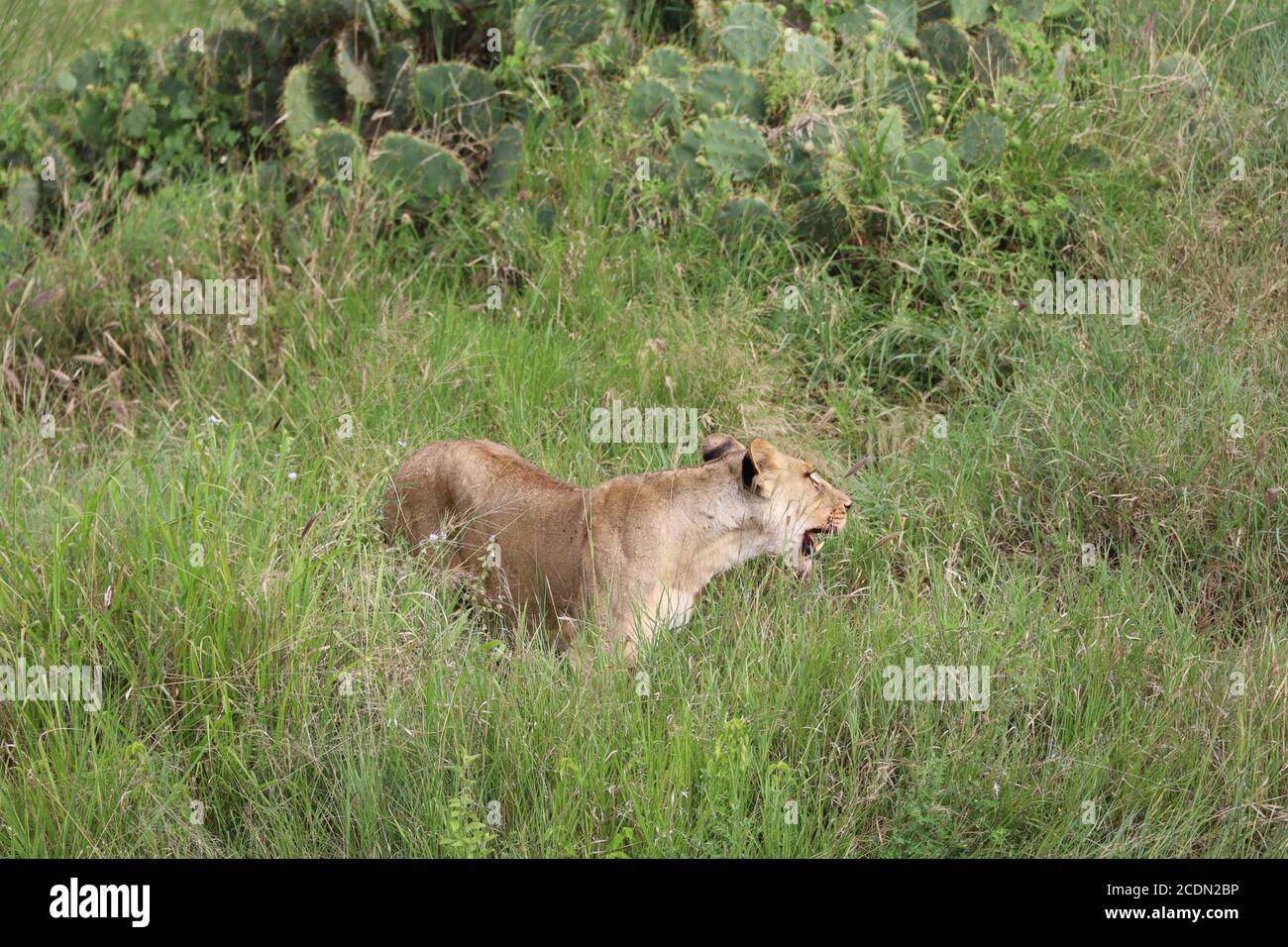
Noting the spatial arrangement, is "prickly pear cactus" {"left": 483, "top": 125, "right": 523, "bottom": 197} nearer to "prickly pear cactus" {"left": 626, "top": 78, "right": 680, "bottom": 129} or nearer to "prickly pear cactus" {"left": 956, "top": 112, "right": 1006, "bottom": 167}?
"prickly pear cactus" {"left": 626, "top": 78, "right": 680, "bottom": 129}

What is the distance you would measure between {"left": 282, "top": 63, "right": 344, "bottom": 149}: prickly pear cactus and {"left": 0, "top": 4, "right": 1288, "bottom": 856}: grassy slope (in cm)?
53

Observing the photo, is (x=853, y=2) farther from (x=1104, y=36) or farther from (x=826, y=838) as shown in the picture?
(x=826, y=838)

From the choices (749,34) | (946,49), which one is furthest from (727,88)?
(946,49)

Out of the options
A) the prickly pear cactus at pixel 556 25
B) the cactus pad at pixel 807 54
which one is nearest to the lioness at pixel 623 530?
the cactus pad at pixel 807 54

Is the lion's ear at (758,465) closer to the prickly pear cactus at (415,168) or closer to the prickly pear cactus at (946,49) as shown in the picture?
the prickly pear cactus at (415,168)

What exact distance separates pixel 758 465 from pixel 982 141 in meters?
2.95

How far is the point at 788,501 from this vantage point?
5.77 metres

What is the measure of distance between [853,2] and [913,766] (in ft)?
16.8

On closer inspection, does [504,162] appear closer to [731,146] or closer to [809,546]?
[731,146]

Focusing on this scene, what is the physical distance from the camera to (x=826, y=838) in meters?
4.78

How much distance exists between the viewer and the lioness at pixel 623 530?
18.3 ft
